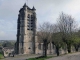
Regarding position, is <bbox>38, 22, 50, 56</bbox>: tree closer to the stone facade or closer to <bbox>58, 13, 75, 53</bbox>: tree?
<bbox>58, 13, 75, 53</bbox>: tree

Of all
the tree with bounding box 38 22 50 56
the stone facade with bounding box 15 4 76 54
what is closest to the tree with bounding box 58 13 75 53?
the tree with bounding box 38 22 50 56

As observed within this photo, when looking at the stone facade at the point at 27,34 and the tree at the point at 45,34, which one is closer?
the tree at the point at 45,34

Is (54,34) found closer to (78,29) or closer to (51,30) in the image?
(51,30)

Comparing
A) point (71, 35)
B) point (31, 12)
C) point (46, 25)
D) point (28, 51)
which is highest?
point (31, 12)

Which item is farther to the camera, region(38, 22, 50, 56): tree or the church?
the church

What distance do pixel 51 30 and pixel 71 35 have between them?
7493mm

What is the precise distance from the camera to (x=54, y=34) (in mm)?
46844

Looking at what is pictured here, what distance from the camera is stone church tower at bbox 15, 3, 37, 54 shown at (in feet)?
263

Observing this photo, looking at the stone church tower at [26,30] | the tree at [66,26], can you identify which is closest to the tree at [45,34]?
the tree at [66,26]

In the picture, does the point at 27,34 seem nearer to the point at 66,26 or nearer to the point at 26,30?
the point at 26,30

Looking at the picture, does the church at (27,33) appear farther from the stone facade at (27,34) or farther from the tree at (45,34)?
the tree at (45,34)

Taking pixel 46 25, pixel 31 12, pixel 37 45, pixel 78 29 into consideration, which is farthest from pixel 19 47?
pixel 78 29

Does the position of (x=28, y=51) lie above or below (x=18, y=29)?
below

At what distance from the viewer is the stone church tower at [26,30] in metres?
80.2
